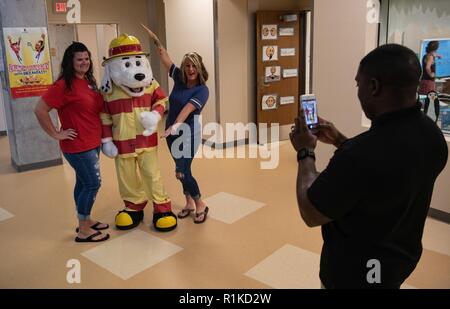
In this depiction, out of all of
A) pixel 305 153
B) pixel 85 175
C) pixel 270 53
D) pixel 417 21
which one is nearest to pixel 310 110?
pixel 305 153

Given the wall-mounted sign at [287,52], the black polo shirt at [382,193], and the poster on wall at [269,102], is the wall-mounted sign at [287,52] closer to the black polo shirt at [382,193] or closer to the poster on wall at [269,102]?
the poster on wall at [269,102]

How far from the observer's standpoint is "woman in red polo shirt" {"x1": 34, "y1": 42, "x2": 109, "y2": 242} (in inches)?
119

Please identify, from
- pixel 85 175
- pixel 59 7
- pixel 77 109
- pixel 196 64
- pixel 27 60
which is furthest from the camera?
pixel 59 7

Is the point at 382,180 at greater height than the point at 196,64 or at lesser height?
lesser

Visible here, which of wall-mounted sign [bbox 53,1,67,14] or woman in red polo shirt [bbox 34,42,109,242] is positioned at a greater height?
wall-mounted sign [bbox 53,1,67,14]

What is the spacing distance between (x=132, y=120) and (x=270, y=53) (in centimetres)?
346

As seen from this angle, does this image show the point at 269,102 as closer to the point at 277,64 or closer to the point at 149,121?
the point at 277,64

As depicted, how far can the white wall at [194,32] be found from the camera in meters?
6.01

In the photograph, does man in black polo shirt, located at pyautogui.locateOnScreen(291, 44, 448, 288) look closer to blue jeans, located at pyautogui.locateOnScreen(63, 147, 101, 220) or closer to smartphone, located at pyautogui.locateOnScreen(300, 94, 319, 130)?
smartphone, located at pyautogui.locateOnScreen(300, 94, 319, 130)

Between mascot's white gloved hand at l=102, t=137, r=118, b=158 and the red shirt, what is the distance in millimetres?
110

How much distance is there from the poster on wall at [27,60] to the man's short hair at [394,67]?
475 centimetres

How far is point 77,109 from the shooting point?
3080 millimetres

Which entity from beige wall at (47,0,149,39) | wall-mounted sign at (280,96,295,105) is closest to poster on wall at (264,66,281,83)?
wall-mounted sign at (280,96,295,105)
